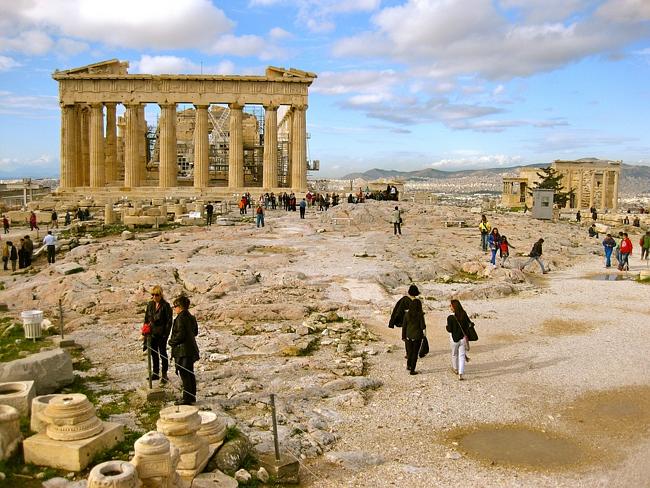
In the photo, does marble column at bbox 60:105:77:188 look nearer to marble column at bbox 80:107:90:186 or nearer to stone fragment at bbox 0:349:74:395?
marble column at bbox 80:107:90:186

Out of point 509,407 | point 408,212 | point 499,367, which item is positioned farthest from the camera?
point 408,212

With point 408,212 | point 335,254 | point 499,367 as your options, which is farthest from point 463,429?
point 408,212

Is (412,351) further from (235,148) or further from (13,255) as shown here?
(235,148)

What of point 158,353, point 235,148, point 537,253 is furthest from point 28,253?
point 235,148

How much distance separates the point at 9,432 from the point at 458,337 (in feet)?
21.8

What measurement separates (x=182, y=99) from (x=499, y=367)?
1706 inches

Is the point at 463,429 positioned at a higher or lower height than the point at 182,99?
lower

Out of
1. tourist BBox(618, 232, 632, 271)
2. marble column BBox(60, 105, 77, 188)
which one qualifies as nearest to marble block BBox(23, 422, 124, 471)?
tourist BBox(618, 232, 632, 271)

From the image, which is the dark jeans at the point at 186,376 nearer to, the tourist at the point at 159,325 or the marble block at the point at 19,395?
the tourist at the point at 159,325

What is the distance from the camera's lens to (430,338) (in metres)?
13.4

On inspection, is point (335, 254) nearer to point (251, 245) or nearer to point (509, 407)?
point (251, 245)

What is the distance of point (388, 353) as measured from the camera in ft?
40.4

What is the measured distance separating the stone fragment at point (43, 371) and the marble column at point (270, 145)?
135 ft

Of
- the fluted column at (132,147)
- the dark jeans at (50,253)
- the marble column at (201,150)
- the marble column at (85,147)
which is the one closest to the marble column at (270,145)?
the marble column at (201,150)
